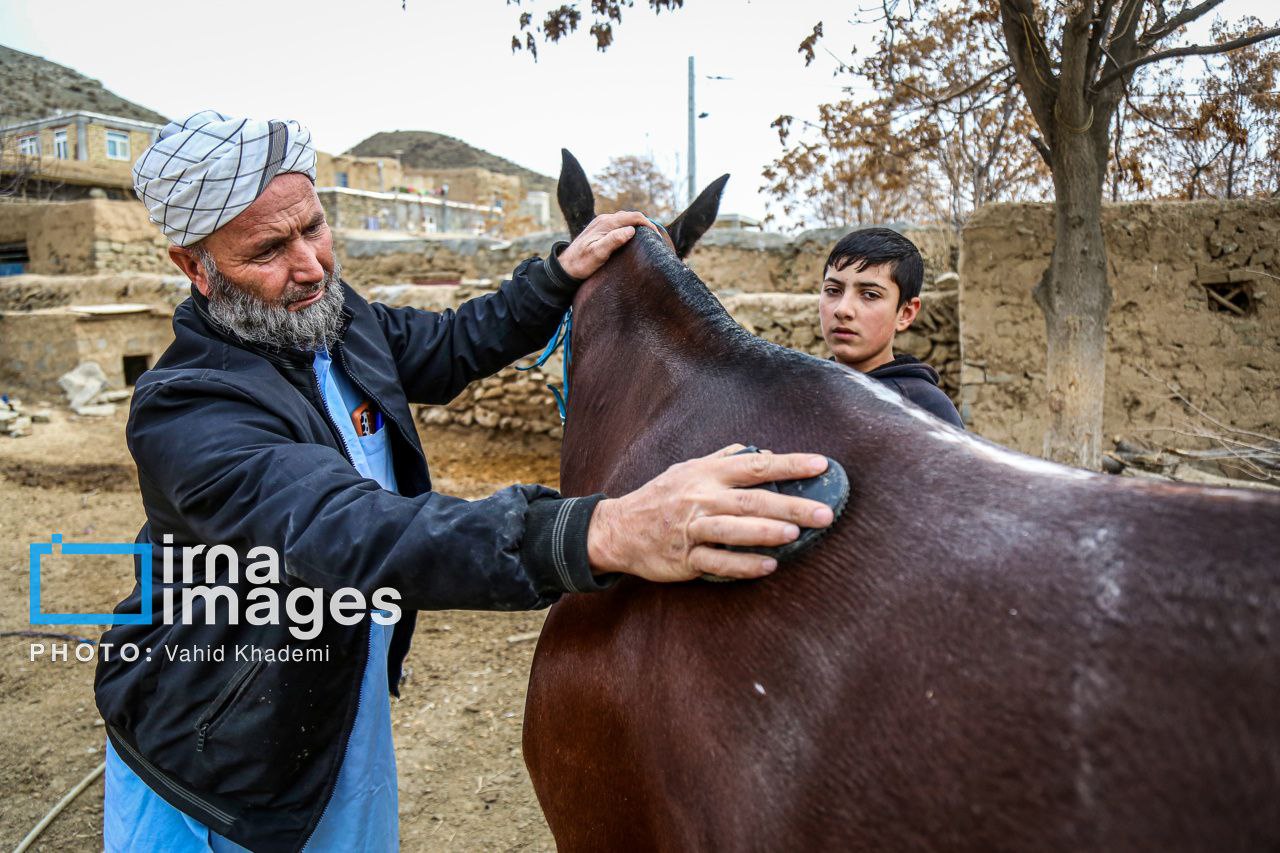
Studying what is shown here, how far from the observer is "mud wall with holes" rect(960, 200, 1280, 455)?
5387mm

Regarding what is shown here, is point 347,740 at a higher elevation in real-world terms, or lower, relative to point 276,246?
lower

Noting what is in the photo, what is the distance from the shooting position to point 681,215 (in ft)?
7.86

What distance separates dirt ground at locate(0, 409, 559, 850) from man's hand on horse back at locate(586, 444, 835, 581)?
2.38 m

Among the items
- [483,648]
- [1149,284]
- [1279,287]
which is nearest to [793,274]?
[1149,284]

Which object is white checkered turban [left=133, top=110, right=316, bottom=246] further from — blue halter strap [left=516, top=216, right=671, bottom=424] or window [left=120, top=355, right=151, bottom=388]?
window [left=120, top=355, right=151, bottom=388]

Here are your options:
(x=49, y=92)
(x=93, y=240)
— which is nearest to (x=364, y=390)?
(x=93, y=240)

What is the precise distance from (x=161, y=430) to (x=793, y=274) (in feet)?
26.8

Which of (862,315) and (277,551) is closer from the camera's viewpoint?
(277,551)

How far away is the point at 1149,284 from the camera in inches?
220

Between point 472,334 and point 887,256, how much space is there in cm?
126

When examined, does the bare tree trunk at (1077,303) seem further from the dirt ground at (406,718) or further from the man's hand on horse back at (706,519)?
the man's hand on horse back at (706,519)

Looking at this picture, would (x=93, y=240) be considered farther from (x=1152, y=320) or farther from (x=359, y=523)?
(x=359, y=523)

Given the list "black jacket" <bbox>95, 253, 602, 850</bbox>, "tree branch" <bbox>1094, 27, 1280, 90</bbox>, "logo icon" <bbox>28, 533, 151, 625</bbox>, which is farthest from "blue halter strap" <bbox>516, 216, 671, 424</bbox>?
"tree branch" <bbox>1094, 27, 1280, 90</bbox>

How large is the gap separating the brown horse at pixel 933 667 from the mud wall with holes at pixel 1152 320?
5.14m
